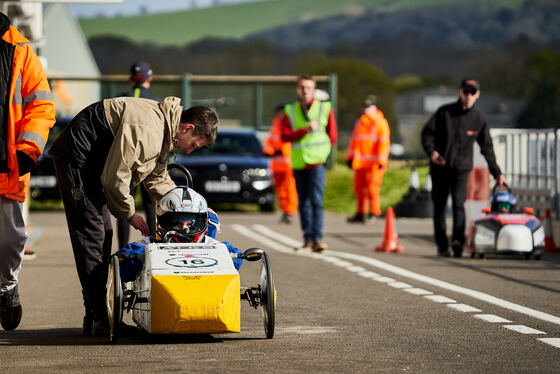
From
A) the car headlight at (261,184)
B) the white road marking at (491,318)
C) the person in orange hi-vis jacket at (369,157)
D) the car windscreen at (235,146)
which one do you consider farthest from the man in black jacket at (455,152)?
the car windscreen at (235,146)

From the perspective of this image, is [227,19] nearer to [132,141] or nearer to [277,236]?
[277,236]

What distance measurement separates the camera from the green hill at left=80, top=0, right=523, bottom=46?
150125 millimetres

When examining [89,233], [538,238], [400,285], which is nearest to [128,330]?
[89,233]

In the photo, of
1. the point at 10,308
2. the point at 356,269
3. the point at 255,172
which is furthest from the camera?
the point at 255,172

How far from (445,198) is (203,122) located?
29.7 feet

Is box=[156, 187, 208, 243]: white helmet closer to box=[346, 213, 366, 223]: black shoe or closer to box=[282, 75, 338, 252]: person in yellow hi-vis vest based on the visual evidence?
box=[282, 75, 338, 252]: person in yellow hi-vis vest

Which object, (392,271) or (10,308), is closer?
(10,308)

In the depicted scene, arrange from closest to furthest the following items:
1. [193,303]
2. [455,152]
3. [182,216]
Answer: [193,303]
[182,216]
[455,152]

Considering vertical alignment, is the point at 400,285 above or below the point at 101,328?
below

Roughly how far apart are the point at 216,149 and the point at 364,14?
150m

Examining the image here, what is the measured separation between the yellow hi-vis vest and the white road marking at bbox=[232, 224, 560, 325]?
1.18m

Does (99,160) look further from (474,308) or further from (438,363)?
(474,308)

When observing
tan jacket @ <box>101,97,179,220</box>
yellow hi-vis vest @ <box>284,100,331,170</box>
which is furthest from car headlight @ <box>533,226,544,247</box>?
tan jacket @ <box>101,97,179,220</box>

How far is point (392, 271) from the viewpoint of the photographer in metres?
14.8
